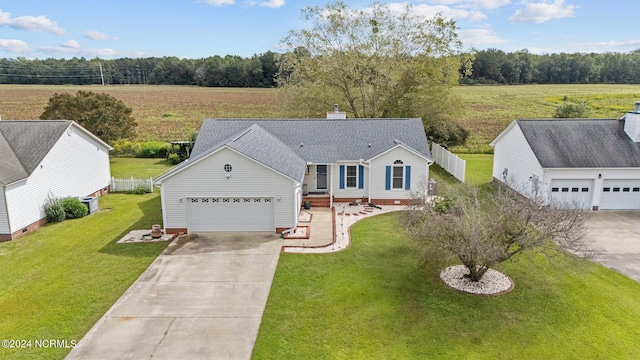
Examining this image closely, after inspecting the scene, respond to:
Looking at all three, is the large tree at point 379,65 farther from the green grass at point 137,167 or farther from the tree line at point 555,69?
the tree line at point 555,69


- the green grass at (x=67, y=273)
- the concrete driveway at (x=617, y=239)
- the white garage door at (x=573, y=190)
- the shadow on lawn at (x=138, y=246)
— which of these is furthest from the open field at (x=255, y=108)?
the green grass at (x=67, y=273)

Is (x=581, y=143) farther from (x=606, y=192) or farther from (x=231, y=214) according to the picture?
(x=231, y=214)

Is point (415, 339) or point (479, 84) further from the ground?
point (479, 84)

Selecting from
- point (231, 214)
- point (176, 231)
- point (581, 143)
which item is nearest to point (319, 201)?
point (231, 214)

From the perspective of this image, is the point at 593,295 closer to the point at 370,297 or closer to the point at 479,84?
the point at 370,297

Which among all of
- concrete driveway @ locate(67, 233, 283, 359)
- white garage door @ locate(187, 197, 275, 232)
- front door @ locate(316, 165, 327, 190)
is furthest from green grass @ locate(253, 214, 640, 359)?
front door @ locate(316, 165, 327, 190)

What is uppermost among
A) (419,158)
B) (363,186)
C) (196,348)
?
(419,158)

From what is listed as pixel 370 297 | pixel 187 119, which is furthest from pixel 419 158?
pixel 187 119
